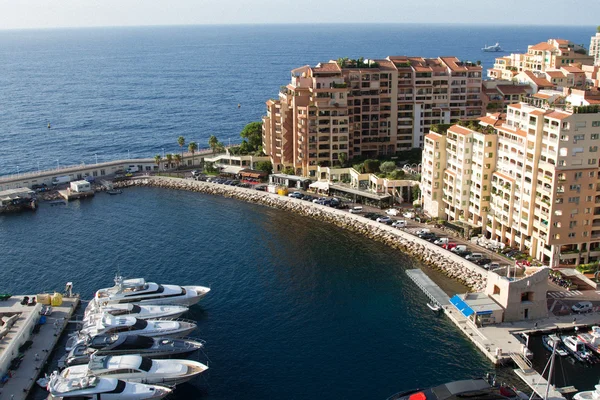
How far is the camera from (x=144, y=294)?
67.0m

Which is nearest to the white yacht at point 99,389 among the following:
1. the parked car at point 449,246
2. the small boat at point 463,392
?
the small boat at point 463,392

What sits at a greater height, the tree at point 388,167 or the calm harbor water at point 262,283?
the tree at point 388,167

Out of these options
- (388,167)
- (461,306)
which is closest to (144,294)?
(461,306)

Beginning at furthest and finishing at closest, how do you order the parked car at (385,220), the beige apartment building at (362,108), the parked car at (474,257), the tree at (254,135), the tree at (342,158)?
the tree at (254,135) < the tree at (342,158) < the beige apartment building at (362,108) < the parked car at (385,220) < the parked car at (474,257)

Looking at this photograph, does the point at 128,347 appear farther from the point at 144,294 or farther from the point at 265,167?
the point at 265,167

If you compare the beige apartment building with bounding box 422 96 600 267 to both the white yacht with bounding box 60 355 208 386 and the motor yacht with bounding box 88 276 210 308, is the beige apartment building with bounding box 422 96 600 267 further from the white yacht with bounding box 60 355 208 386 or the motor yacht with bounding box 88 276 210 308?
the white yacht with bounding box 60 355 208 386

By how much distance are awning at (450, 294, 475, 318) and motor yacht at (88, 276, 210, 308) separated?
28087 mm

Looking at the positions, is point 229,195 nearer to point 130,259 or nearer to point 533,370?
point 130,259

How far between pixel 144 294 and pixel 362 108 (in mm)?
62807

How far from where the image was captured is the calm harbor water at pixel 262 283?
55750 millimetres

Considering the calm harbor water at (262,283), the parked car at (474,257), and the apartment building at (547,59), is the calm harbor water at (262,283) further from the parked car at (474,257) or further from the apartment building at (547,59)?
the apartment building at (547,59)

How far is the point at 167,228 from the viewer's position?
94.0m

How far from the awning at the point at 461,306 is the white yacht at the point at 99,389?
1238 inches

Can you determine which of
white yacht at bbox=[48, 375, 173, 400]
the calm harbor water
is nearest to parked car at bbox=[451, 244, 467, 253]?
the calm harbor water
